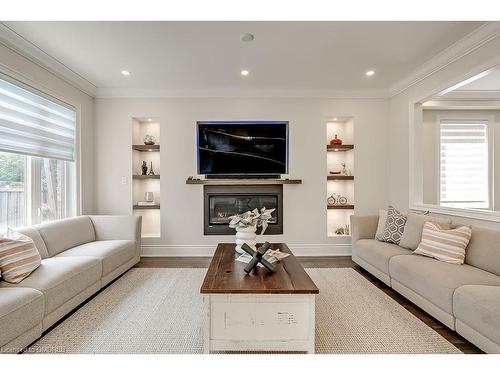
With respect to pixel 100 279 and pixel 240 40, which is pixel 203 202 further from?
pixel 240 40

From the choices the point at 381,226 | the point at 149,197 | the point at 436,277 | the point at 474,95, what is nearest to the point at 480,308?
the point at 436,277

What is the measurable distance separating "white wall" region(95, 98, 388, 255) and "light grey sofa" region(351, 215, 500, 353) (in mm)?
1238

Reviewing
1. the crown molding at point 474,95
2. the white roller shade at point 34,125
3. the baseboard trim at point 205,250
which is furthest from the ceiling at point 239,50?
the baseboard trim at point 205,250

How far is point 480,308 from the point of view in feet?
5.29

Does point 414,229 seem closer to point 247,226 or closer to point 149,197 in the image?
point 247,226

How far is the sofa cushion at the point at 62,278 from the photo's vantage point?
1861 millimetres

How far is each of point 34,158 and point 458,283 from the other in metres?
4.45

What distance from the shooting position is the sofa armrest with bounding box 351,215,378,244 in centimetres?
346

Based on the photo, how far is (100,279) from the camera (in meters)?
2.60

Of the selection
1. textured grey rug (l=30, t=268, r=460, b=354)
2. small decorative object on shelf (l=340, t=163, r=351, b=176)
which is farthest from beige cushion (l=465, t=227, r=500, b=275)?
small decorative object on shelf (l=340, t=163, r=351, b=176)

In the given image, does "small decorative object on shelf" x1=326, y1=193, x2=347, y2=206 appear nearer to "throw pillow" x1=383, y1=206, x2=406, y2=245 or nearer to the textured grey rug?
"throw pillow" x1=383, y1=206, x2=406, y2=245

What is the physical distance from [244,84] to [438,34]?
2371 millimetres

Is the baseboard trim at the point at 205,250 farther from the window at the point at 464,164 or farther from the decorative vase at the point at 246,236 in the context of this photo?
the window at the point at 464,164

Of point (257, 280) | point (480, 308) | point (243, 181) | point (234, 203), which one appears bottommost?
point (480, 308)
